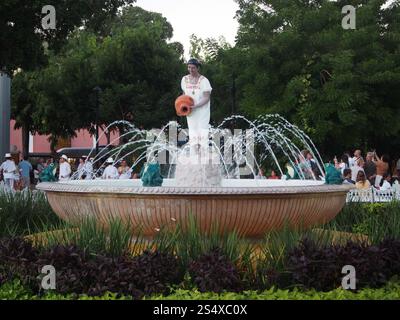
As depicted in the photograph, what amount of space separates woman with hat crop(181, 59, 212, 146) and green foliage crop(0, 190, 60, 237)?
2404mm

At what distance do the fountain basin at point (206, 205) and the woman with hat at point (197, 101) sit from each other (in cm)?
257

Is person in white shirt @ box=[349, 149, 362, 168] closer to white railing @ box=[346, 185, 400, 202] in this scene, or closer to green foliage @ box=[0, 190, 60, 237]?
white railing @ box=[346, 185, 400, 202]

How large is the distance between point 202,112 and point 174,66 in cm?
2589

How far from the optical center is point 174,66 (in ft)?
118

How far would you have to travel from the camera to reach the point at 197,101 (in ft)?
34.4

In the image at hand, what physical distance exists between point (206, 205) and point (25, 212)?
11.6 feet

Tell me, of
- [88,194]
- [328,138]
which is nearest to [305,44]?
[328,138]

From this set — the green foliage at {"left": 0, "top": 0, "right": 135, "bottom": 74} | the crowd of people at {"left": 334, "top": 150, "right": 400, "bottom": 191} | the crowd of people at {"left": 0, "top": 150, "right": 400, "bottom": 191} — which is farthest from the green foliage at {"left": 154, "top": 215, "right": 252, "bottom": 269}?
the green foliage at {"left": 0, "top": 0, "right": 135, "bottom": 74}

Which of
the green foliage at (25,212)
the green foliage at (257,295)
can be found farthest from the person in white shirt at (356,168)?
the green foliage at (257,295)

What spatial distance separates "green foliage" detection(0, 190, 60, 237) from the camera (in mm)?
9617

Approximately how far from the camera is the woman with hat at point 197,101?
34.2 feet

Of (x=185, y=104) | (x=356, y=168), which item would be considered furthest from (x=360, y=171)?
(x=185, y=104)

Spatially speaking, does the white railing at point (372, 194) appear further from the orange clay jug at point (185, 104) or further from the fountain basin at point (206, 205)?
the fountain basin at point (206, 205)
